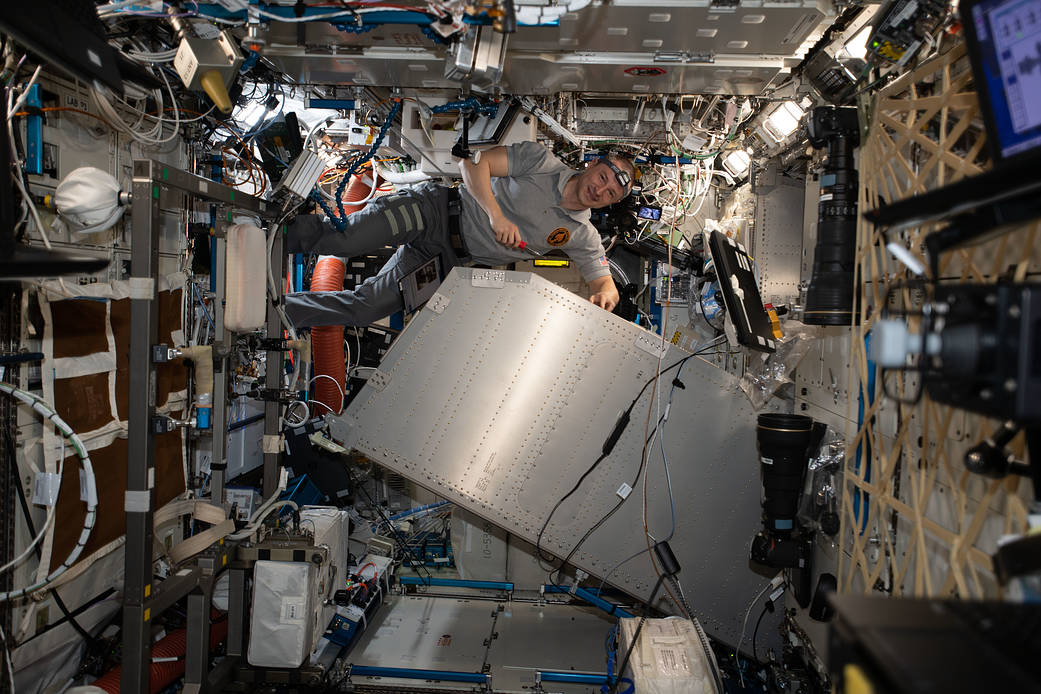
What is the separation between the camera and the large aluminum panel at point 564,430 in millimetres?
3570

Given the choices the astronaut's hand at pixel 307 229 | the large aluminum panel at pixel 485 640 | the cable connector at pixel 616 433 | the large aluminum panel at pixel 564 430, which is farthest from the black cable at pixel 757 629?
the astronaut's hand at pixel 307 229

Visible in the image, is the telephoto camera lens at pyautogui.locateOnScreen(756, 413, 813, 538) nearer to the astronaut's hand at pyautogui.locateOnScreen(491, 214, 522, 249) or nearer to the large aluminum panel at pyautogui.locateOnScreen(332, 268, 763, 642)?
the large aluminum panel at pyautogui.locateOnScreen(332, 268, 763, 642)

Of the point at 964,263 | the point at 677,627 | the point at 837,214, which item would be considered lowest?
the point at 677,627

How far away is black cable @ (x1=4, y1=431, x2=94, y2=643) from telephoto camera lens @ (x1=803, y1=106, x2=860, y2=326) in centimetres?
361

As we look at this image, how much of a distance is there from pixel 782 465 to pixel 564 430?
1.26m

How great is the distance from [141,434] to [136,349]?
390 mm

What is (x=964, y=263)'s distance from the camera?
6.70 ft

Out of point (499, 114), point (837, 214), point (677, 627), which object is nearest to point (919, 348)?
point (837, 214)

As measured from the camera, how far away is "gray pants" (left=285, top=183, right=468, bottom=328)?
3.84m

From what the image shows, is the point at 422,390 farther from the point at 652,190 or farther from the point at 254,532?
the point at 652,190

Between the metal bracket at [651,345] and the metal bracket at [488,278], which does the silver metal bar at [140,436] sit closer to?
the metal bracket at [488,278]

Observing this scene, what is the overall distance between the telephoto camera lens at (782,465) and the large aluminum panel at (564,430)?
0.67 meters

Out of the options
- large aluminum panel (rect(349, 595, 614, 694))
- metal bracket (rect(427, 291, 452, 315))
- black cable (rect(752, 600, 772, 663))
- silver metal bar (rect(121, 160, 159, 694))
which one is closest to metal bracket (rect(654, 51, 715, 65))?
metal bracket (rect(427, 291, 452, 315))

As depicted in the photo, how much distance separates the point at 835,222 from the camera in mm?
2543
